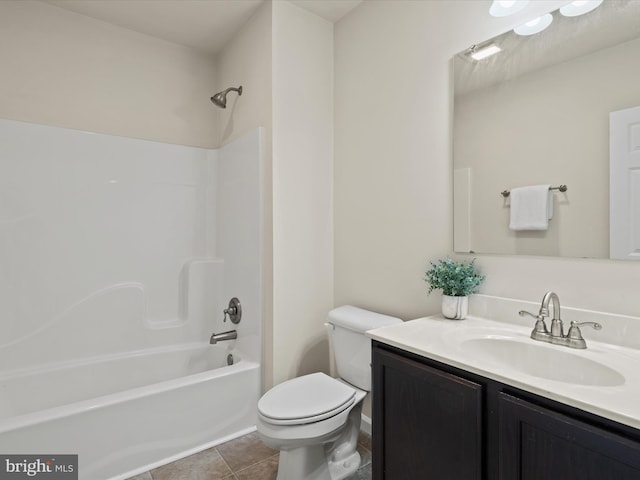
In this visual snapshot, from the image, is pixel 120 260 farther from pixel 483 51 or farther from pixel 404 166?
pixel 483 51

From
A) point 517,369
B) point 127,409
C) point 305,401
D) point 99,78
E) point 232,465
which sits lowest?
point 232,465

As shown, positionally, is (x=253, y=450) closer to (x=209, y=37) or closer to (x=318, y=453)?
(x=318, y=453)

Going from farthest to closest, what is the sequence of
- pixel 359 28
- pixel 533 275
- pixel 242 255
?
pixel 242 255 → pixel 359 28 → pixel 533 275

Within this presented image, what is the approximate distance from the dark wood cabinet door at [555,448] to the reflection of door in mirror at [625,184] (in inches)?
26.0

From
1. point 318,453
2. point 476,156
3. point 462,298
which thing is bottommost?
point 318,453

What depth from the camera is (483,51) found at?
152 cm

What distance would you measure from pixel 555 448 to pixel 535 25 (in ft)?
4.78

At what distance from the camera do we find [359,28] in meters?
2.11

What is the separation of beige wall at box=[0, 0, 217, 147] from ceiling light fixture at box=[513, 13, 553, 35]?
87.3 inches

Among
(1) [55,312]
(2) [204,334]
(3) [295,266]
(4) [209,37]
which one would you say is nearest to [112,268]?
(1) [55,312]

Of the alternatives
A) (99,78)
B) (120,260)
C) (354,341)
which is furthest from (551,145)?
(99,78)

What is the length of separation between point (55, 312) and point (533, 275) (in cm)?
266

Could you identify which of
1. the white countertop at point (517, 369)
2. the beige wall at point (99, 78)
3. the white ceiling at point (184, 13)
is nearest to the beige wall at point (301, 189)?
the white ceiling at point (184, 13)

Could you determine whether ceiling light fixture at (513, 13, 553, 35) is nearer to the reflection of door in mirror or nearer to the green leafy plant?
the reflection of door in mirror
